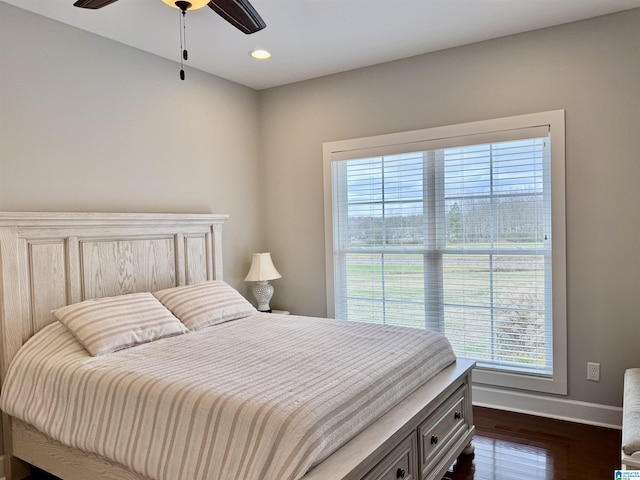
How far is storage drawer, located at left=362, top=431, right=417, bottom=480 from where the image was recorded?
1.78 m

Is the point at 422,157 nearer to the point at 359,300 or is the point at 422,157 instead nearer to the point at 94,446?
the point at 359,300

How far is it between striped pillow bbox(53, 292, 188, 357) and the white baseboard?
2.23m

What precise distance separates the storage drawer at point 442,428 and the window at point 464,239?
34.9 inches

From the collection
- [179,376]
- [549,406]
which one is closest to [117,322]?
[179,376]

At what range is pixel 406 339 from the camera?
258cm

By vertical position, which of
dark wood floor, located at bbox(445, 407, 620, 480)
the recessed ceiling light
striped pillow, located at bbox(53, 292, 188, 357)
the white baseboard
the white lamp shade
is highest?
the recessed ceiling light

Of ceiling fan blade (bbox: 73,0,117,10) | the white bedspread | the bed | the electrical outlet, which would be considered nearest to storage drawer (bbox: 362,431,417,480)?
the bed

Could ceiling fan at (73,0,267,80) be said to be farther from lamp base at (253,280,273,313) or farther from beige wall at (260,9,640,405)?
lamp base at (253,280,273,313)

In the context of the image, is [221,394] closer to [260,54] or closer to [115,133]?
[115,133]

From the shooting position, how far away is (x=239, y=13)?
220 centimetres

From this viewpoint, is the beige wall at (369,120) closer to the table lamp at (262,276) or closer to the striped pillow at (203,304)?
the table lamp at (262,276)

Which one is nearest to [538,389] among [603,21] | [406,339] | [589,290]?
[589,290]

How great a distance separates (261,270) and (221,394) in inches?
88.2

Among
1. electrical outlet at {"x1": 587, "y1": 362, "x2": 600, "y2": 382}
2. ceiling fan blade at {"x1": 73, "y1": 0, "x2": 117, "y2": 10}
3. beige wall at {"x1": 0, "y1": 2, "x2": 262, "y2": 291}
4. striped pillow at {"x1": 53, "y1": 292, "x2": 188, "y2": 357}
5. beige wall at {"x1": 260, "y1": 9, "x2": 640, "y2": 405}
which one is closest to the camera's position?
ceiling fan blade at {"x1": 73, "y1": 0, "x2": 117, "y2": 10}
